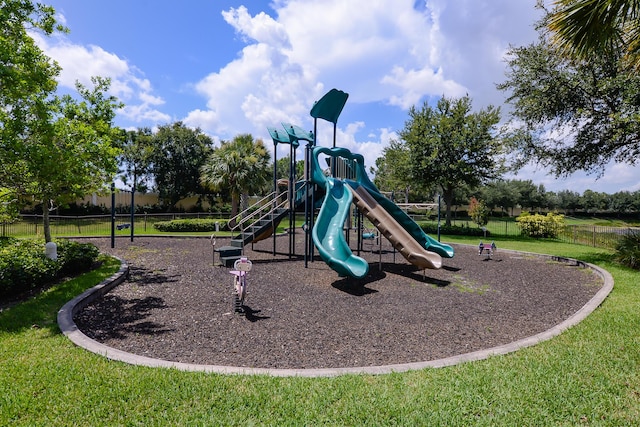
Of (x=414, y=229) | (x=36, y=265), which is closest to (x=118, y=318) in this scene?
(x=36, y=265)

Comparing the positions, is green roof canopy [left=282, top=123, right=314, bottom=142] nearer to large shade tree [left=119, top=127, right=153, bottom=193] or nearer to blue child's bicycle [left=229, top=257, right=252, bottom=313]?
blue child's bicycle [left=229, top=257, right=252, bottom=313]

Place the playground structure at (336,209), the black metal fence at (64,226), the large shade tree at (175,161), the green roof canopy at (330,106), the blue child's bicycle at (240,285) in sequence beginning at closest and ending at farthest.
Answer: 1. the blue child's bicycle at (240,285)
2. the playground structure at (336,209)
3. the green roof canopy at (330,106)
4. the black metal fence at (64,226)
5. the large shade tree at (175,161)

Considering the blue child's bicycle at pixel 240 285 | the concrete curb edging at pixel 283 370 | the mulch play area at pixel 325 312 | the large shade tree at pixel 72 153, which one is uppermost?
the large shade tree at pixel 72 153

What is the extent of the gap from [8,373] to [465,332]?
6.37 meters

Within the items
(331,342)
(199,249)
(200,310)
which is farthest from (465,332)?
(199,249)

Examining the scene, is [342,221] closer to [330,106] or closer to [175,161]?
[330,106]

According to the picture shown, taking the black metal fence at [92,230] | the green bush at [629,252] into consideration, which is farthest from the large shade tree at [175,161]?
the green bush at [629,252]

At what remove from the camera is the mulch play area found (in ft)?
17.2

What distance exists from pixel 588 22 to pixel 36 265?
495 inches

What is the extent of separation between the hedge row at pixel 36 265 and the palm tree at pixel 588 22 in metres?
12.0

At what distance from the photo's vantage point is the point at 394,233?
421 inches

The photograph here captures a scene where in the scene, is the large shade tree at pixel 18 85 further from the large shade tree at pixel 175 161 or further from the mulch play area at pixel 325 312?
the large shade tree at pixel 175 161

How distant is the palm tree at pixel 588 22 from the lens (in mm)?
6652

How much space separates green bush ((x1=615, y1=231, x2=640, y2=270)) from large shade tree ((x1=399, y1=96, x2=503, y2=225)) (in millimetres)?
13465
